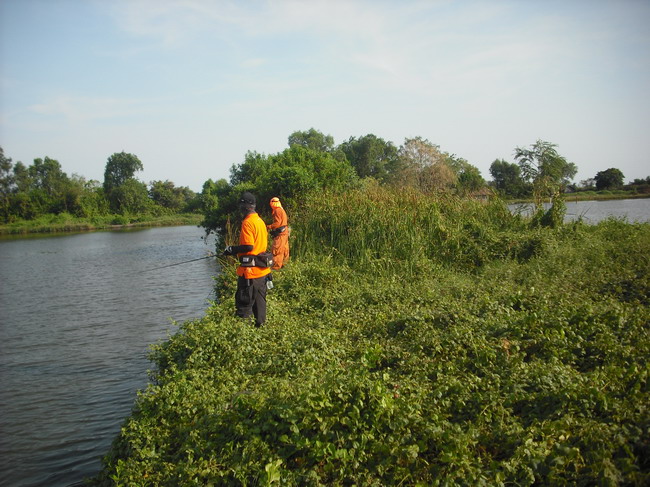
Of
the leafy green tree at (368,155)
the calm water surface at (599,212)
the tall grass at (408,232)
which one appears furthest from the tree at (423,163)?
the tall grass at (408,232)

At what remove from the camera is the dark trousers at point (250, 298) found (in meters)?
7.08

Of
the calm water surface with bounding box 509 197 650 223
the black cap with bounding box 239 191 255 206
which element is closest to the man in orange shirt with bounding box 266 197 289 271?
the black cap with bounding box 239 191 255 206

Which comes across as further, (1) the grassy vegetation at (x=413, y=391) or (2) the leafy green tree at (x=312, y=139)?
(2) the leafy green tree at (x=312, y=139)

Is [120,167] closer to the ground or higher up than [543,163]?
higher up

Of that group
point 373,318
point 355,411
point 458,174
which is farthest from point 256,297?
point 458,174

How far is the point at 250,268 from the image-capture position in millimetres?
7035

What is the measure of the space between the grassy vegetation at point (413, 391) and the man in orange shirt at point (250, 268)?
0.41 meters

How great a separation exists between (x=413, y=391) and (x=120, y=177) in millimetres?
89320

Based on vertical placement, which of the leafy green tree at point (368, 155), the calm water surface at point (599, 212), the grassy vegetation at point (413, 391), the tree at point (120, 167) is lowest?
the grassy vegetation at point (413, 391)

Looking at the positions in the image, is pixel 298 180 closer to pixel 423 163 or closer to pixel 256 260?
pixel 256 260

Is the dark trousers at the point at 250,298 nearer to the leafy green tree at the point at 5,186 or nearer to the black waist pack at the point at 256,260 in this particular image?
the black waist pack at the point at 256,260

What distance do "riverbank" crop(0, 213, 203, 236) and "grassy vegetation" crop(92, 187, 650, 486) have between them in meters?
52.7

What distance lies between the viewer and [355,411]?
12.6 ft

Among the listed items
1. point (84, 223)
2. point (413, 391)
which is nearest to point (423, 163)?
point (413, 391)
